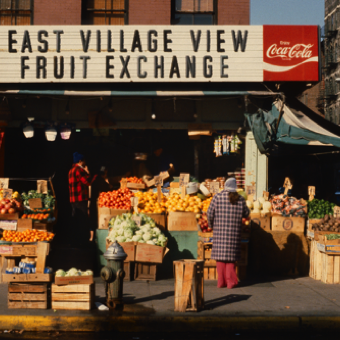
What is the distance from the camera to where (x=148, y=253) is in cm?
1148

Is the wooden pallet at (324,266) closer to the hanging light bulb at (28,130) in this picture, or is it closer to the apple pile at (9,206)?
the apple pile at (9,206)

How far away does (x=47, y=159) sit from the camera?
1590 cm

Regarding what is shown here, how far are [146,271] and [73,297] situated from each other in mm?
3096

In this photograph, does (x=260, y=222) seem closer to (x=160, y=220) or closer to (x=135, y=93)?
(x=160, y=220)

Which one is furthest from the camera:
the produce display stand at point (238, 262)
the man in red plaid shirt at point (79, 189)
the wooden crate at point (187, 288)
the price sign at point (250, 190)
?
the man in red plaid shirt at point (79, 189)

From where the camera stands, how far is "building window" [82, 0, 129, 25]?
592 inches

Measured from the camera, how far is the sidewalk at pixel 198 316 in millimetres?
8089

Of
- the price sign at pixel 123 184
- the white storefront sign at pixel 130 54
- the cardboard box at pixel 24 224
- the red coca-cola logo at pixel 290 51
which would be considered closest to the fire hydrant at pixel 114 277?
the cardboard box at pixel 24 224

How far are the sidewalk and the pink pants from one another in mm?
702

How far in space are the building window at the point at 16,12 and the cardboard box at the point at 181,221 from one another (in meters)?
6.65

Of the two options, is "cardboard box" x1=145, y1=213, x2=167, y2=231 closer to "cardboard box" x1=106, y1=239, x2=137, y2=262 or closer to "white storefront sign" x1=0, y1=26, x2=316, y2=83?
"cardboard box" x1=106, y1=239, x2=137, y2=262

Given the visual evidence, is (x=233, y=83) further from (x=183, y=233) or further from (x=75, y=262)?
(x=75, y=262)

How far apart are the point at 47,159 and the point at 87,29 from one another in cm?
405

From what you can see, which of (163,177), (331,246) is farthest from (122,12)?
(331,246)
